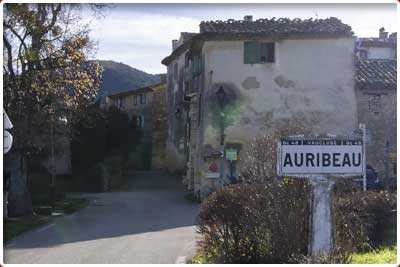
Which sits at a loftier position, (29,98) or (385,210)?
(29,98)

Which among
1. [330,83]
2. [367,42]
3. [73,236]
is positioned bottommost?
[73,236]

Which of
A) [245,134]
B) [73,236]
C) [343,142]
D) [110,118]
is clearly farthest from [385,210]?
[110,118]

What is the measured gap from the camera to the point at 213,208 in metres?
9.05

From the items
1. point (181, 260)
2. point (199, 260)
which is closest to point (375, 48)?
point (181, 260)

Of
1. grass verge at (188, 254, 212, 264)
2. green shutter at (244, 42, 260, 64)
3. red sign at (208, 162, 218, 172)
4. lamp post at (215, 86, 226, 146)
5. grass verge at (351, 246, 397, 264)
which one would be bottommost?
grass verge at (188, 254, 212, 264)

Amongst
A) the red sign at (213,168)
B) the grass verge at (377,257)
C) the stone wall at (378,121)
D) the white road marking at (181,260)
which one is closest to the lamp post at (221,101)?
the red sign at (213,168)

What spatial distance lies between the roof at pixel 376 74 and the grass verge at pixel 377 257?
20239 mm

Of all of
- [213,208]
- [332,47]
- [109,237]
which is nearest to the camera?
[213,208]

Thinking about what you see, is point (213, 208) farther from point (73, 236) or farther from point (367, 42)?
point (367, 42)

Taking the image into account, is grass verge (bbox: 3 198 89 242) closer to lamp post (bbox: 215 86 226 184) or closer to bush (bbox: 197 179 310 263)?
lamp post (bbox: 215 86 226 184)

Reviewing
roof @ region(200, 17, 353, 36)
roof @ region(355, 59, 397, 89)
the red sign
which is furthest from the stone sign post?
roof @ region(355, 59, 397, 89)

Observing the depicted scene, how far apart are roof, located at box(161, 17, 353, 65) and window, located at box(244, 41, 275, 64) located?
346mm

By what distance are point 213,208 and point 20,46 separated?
11523mm

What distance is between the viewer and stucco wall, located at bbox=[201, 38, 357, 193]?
24.5 m
